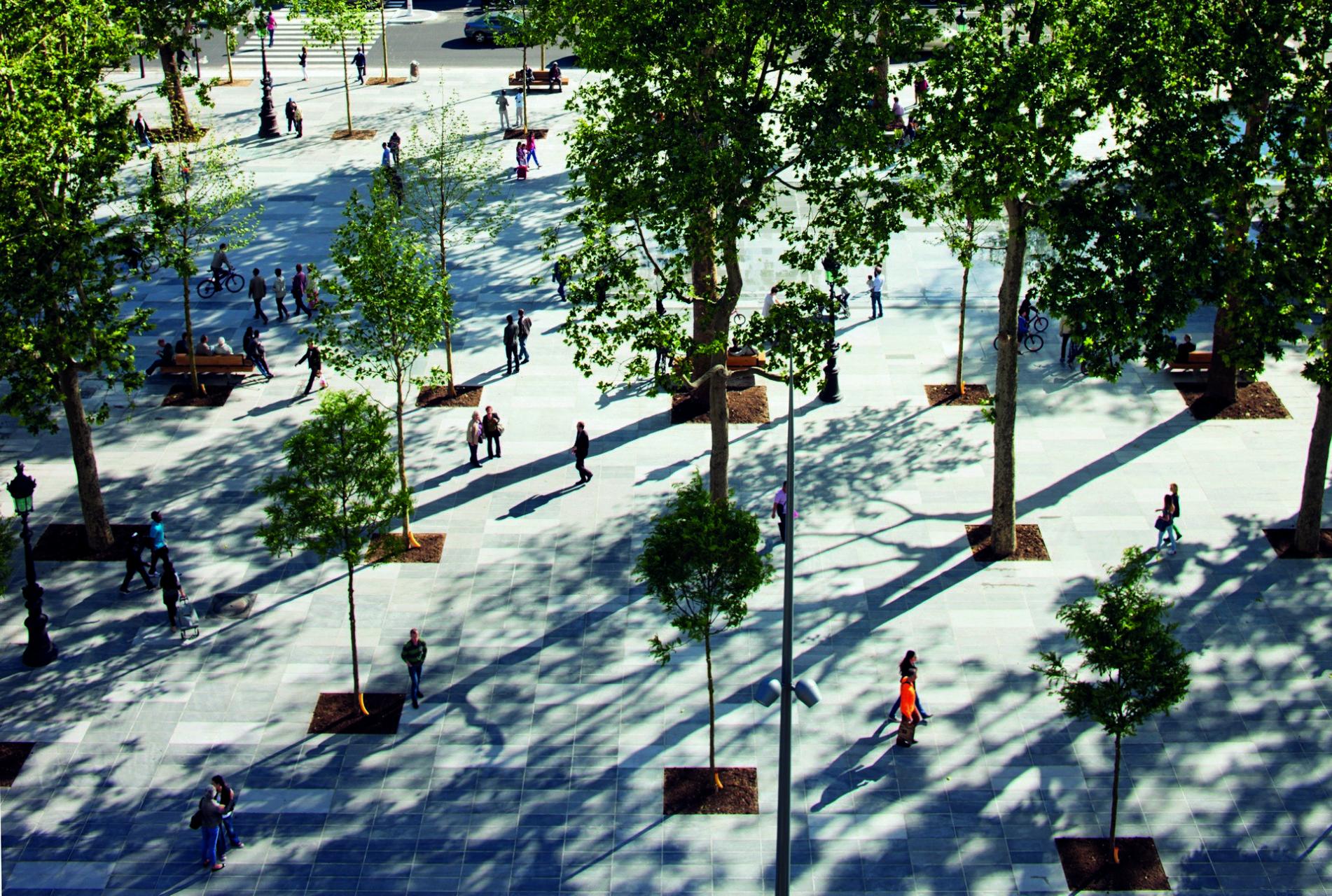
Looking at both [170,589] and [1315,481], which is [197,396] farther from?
[1315,481]

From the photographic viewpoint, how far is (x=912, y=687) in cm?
2420

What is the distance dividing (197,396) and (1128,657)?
22097mm

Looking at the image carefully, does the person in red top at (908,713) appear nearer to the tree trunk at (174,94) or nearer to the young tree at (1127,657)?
the young tree at (1127,657)

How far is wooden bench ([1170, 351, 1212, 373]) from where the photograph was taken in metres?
34.3

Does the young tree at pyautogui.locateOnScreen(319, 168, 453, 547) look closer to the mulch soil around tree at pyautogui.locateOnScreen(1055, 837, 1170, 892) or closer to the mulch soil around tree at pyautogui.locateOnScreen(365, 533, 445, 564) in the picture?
the mulch soil around tree at pyautogui.locateOnScreen(365, 533, 445, 564)

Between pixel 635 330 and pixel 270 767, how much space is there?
936cm

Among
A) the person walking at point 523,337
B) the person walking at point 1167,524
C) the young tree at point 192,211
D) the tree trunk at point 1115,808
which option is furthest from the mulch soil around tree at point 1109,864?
the young tree at point 192,211

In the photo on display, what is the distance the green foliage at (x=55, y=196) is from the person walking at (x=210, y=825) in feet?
26.4

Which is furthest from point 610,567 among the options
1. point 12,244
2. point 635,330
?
point 12,244

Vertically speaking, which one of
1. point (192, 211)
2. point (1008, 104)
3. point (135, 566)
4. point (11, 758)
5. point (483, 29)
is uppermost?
point (1008, 104)

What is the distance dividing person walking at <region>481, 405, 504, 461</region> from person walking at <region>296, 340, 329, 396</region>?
4457 mm

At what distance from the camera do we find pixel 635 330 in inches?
1041

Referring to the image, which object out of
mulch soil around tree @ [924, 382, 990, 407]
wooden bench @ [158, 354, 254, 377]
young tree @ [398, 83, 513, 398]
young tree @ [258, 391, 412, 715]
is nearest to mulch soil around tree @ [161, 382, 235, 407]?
wooden bench @ [158, 354, 254, 377]

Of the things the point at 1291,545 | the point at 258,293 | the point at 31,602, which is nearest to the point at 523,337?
the point at 258,293
